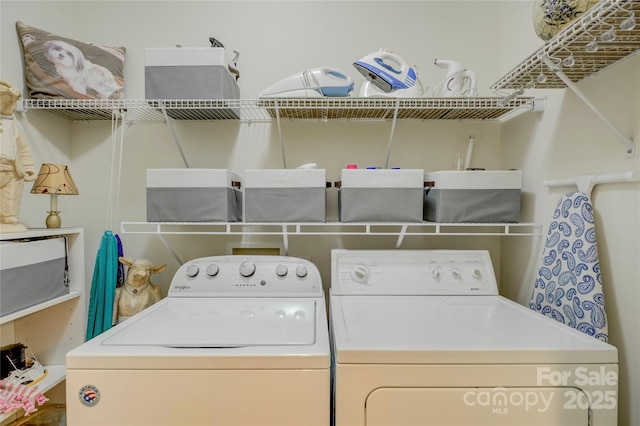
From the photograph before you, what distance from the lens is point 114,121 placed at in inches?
70.7

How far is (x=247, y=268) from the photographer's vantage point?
58.2 inches

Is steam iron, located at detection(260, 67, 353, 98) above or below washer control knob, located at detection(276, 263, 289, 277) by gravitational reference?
above

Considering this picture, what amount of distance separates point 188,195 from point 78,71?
87 cm

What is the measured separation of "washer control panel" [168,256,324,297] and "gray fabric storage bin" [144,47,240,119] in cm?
77

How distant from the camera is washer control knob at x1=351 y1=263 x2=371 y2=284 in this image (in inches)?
57.4

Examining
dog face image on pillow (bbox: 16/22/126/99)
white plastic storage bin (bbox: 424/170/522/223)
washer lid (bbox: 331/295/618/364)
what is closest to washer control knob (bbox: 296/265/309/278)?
washer lid (bbox: 331/295/618/364)

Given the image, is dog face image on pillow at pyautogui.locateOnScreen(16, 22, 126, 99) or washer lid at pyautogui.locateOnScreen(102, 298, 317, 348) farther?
dog face image on pillow at pyautogui.locateOnScreen(16, 22, 126, 99)

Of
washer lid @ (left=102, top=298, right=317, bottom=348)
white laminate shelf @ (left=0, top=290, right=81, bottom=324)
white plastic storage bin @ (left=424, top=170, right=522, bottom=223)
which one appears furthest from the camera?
white plastic storage bin @ (left=424, top=170, right=522, bottom=223)

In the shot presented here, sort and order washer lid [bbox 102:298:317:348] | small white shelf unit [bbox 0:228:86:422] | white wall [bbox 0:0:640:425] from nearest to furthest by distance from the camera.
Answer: washer lid [bbox 102:298:317:348] < small white shelf unit [bbox 0:228:86:422] < white wall [bbox 0:0:640:425]

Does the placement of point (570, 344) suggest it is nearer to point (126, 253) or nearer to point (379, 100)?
point (379, 100)

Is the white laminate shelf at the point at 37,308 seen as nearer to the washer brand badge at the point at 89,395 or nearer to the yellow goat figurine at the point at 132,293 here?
the yellow goat figurine at the point at 132,293

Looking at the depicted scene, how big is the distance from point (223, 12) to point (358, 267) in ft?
5.05

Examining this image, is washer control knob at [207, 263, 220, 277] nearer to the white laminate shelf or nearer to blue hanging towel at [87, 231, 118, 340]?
blue hanging towel at [87, 231, 118, 340]

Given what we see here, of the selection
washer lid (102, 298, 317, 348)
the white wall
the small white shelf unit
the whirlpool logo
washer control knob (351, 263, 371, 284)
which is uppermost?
the white wall
